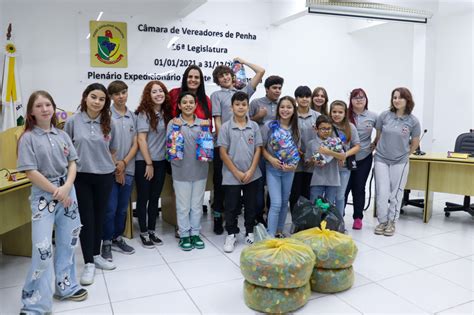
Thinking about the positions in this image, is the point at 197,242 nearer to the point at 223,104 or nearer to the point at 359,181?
the point at 223,104

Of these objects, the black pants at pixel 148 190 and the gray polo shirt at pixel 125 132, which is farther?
the black pants at pixel 148 190

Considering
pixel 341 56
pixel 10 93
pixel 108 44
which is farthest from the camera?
pixel 341 56

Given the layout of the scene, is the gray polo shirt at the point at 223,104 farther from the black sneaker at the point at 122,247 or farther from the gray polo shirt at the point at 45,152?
the gray polo shirt at the point at 45,152

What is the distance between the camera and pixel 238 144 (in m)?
3.14

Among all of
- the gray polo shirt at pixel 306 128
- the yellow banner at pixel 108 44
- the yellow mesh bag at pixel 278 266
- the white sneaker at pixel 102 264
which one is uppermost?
the yellow banner at pixel 108 44

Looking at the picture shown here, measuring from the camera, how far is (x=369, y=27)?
21.3ft

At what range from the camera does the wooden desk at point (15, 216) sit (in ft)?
8.72

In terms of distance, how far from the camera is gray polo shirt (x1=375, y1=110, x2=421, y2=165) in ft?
11.9

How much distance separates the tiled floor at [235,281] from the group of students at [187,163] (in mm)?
143

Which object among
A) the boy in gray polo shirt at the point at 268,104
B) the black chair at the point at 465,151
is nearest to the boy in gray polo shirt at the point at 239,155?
the boy in gray polo shirt at the point at 268,104

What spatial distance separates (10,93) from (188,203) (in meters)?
2.56

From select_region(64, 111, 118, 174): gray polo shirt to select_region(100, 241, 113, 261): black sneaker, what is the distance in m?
0.73

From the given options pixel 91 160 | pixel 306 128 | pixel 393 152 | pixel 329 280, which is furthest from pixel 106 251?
pixel 393 152

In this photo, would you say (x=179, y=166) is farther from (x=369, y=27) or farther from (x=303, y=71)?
(x=369, y=27)
